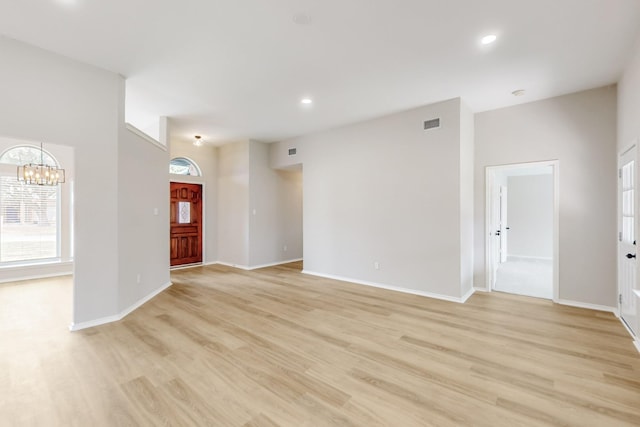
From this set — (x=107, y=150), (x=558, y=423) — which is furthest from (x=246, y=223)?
(x=558, y=423)

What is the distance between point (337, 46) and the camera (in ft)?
9.61

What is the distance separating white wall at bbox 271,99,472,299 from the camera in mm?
4383

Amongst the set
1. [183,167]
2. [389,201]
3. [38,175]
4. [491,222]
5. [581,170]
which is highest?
[183,167]

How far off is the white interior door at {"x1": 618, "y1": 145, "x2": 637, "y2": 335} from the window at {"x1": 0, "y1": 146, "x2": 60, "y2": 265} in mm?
9485

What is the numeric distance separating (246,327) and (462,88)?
13.8 feet

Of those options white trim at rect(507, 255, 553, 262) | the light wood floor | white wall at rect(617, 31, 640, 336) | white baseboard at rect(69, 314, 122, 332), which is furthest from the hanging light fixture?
white trim at rect(507, 255, 553, 262)

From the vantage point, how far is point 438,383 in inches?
87.5

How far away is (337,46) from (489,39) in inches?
58.9

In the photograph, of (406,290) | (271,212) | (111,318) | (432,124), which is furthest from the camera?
(271,212)

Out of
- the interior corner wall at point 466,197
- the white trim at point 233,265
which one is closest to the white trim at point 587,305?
the interior corner wall at point 466,197

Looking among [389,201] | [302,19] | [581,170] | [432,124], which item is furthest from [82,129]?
[581,170]

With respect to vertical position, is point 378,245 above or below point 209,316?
above

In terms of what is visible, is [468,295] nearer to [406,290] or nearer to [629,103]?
[406,290]

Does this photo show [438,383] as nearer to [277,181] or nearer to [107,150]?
[107,150]
